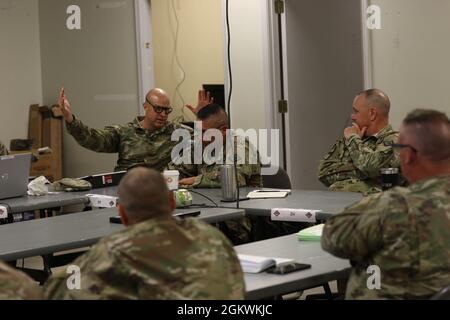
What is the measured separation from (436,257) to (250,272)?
684 millimetres

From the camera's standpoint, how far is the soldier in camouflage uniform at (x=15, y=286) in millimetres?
2354

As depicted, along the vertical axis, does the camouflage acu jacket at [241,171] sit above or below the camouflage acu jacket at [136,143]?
below

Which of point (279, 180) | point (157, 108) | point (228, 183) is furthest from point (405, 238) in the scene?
point (157, 108)

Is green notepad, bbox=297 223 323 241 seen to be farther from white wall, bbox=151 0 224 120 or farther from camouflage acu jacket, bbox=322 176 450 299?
white wall, bbox=151 0 224 120

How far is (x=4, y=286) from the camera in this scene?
7.72ft

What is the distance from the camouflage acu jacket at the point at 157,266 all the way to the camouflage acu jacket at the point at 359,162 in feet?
8.68

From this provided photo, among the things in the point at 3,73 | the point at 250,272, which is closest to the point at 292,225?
the point at 250,272

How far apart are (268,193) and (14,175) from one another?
159 centimetres

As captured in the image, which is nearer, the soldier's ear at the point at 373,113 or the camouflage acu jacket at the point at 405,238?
the camouflage acu jacket at the point at 405,238

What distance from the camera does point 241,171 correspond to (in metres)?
5.50

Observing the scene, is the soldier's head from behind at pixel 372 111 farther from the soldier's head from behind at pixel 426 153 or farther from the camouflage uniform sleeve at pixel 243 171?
the soldier's head from behind at pixel 426 153

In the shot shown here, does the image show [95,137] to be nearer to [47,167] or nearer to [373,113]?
[373,113]

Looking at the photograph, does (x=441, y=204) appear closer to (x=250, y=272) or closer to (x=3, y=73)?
(x=250, y=272)

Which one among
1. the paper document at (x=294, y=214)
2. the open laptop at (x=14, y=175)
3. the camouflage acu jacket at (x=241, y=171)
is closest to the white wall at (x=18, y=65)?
the open laptop at (x=14, y=175)
